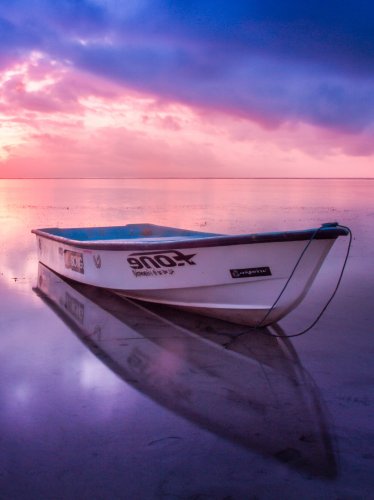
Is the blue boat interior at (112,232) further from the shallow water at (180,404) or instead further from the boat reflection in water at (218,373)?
the shallow water at (180,404)

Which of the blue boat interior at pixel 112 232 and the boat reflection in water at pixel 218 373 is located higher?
the blue boat interior at pixel 112 232

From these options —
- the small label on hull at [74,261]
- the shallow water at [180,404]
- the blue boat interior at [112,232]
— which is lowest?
the shallow water at [180,404]

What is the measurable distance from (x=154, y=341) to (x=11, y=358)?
1.60m

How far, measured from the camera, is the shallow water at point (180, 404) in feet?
9.34

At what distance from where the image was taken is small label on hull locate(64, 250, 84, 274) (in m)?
7.56

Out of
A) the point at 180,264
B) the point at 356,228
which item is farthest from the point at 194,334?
the point at 356,228

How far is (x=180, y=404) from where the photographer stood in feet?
12.5

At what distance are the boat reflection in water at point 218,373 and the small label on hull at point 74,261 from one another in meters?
0.85

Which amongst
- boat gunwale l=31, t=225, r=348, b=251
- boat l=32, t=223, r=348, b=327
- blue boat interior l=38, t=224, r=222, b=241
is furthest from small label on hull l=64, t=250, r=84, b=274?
blue boat interior l=38, t=224, r=222, b=241

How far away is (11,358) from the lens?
476cm

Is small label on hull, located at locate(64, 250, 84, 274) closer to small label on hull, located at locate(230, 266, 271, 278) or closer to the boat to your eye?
the boat

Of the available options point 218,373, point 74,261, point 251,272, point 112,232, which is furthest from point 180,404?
point 112,232

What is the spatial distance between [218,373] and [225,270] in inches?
55.4

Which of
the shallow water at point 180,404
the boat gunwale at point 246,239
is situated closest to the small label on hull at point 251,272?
the boat gunwale at point 246,239
